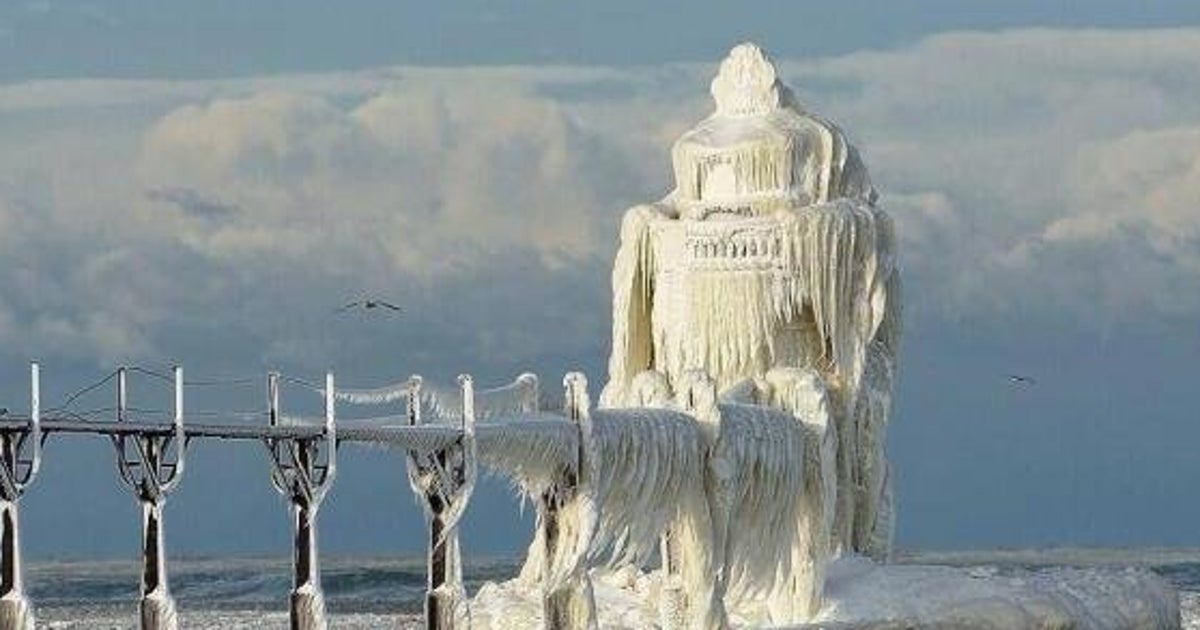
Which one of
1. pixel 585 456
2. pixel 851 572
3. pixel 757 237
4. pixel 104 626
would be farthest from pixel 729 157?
pixel 104 626

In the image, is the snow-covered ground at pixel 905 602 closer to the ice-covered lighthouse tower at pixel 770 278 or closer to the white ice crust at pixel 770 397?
the white ice crust at pixel 770 397

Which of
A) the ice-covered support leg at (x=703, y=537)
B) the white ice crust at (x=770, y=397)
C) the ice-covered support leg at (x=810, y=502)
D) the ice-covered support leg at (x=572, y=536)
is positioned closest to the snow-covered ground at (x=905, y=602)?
the white ice crust at (x=770, y=397)

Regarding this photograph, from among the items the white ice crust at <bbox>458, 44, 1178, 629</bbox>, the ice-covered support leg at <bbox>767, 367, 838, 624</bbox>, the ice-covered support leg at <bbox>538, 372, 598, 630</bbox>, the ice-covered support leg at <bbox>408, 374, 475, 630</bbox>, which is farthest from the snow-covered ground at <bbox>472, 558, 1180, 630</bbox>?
the ice-covered support leg at <bbox>408, 374, 475, 630</bbox>

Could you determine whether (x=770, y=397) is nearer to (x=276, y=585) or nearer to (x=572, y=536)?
(x=572, y=536)

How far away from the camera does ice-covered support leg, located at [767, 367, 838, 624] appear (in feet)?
151

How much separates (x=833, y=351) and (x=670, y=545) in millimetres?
5629

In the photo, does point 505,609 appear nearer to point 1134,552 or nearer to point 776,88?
point 776,88

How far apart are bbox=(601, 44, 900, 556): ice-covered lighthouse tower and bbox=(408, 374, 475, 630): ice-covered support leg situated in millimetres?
9440

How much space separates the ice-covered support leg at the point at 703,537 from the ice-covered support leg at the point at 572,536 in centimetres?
303

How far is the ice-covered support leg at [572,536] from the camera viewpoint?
3922 centimetres

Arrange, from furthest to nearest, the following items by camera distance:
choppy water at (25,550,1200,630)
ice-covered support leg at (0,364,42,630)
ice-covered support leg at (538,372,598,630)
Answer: choppy water at (25,550,1200,630)
ice-covered support leg at (538,372,598,630)
ice-covered support leg at (0,364,42,630)

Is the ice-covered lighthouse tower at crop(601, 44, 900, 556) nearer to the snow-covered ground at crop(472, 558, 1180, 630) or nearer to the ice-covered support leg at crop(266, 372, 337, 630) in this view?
the snow-covered ground at crop(472, 558, 1180, 630)

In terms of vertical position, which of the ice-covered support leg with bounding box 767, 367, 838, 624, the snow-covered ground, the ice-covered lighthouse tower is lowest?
the snow-covered ground

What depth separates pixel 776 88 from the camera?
4909 cm
